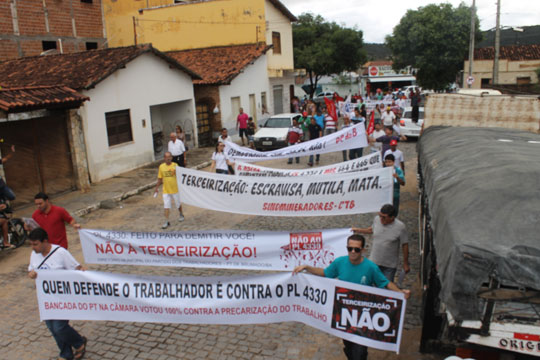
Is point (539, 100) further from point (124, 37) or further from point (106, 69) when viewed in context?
point (124, 37)

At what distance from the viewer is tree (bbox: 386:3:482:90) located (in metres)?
35.9

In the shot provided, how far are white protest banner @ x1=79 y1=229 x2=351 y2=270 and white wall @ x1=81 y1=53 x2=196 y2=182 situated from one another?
999cm

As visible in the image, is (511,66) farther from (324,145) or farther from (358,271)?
(358,271)

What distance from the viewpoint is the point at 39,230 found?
532cm

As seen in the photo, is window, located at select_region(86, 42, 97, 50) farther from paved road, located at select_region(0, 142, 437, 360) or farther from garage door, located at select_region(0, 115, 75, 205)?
paved road, located at select_region(0, 142, 437, 360)

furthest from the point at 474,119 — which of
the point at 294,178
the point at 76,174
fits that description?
the point at 76,174

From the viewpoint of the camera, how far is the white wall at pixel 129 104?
15.2 metres

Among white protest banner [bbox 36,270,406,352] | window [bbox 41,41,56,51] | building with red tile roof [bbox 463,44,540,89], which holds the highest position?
window [bbox 41,41,56,51]

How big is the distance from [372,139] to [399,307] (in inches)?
376

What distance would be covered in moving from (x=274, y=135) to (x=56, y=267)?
15424 mm

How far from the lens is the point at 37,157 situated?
13.0 metres

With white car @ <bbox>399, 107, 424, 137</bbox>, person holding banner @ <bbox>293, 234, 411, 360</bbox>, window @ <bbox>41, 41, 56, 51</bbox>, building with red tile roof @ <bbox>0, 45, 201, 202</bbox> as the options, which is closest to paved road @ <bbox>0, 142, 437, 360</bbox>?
person holding banner @ <bbox>293, 234, 411, 360</bbox>

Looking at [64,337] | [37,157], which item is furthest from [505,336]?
[37,157]

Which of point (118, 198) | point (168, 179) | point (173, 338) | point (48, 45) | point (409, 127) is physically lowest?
point (173, 338)
